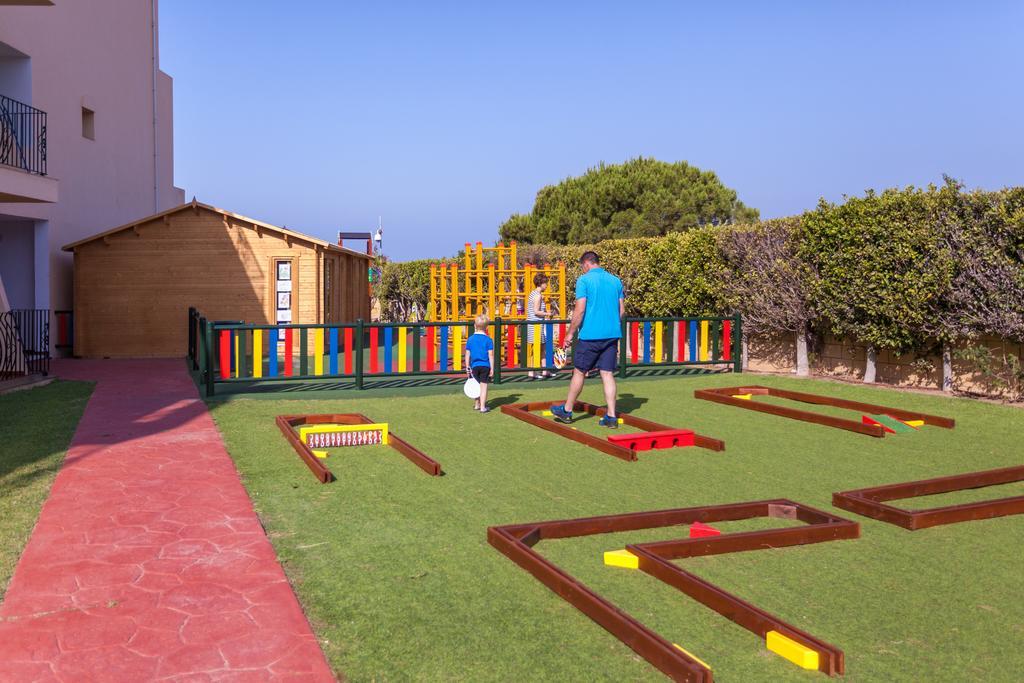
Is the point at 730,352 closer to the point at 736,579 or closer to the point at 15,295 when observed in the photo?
the point at 736,579

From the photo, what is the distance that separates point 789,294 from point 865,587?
38.5 ft

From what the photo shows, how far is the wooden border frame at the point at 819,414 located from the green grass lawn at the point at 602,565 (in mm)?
265

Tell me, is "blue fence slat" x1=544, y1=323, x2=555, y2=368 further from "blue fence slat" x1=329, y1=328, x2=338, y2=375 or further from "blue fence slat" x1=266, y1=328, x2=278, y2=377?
"blue fence slat" x1=266, y1=328, x2=278, y2=377

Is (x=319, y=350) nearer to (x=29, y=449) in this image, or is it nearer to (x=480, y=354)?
(x=480, y=354)

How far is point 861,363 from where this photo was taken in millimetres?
14930

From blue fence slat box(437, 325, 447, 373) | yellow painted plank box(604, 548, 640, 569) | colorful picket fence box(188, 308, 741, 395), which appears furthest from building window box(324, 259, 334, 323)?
yellow painted plank box(604, 548, 640, 569)

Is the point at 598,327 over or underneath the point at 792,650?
over

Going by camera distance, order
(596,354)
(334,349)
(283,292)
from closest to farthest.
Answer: (596,354)
(334,349)
(283,292)

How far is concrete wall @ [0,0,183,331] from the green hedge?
43.9 ft

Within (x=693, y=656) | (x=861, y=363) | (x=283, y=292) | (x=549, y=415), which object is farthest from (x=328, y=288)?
(x=693, y=656)

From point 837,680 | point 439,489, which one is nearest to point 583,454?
point 439,489

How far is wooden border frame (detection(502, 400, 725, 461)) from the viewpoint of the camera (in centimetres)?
801

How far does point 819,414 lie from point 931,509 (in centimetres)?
471

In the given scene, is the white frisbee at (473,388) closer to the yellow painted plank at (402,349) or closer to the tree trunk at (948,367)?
the yellow painted plank at (402,349)
